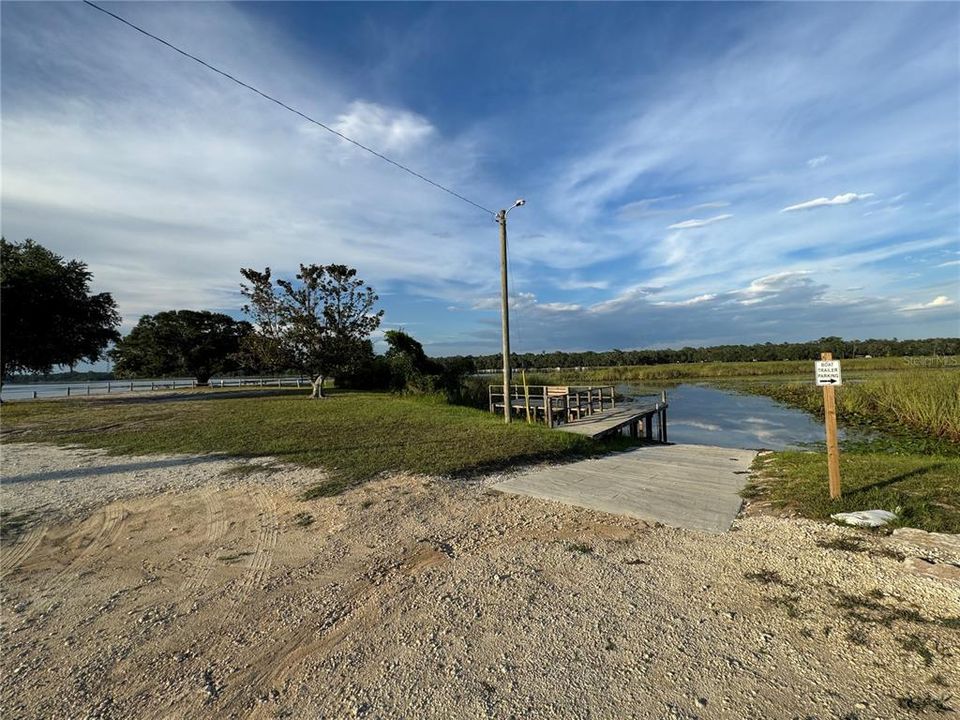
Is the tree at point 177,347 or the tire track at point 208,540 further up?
the tree at point 177,347

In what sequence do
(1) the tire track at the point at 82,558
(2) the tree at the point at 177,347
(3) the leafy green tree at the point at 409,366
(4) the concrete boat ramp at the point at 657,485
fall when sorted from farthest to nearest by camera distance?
(2) the tree at the point at 177,347, (3) the leafy green tree at the point at 409,366, (4) the concrete boat ramp at the point at 657,485, (1) the tire track at the point at 82,558

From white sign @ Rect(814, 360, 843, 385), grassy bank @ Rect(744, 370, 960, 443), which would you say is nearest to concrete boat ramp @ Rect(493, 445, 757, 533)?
white sign @ Rect(814, 360, 843, 385)

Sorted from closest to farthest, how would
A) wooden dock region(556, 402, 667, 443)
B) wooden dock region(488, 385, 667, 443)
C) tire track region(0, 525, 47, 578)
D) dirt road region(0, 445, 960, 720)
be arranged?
dirt road region(0, 445, 960, 720)
tire track region(0, 525, 47, 578)
wooden dock region(556, 402, 667, 443)
wooden dock region(488, 385, 667, 443)

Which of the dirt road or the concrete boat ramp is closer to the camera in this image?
the dirt road

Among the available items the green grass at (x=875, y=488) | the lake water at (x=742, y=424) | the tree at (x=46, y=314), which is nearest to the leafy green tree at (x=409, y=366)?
the lake water at (x=742, y=424)

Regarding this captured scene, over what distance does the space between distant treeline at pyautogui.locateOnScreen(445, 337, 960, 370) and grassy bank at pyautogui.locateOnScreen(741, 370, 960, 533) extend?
49966mm

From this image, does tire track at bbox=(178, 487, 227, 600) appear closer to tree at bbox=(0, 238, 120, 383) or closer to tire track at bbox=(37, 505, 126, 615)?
tire track at bbox=(37, 505, 126, 615)

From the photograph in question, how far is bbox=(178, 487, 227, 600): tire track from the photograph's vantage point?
3391mm

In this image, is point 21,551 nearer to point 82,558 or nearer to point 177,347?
point 82,558

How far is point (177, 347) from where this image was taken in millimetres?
42062

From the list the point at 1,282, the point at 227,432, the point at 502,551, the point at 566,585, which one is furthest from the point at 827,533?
the point at 1,282

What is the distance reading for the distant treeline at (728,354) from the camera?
68.8 m

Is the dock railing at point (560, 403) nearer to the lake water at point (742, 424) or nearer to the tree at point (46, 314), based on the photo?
the lake water at point (742, 424)

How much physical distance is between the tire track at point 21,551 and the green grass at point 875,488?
767 cm
